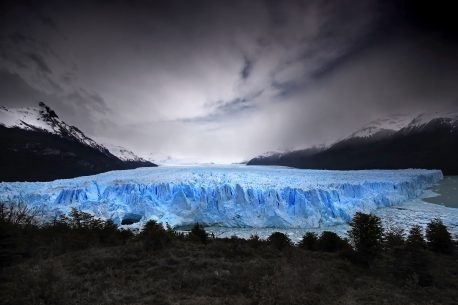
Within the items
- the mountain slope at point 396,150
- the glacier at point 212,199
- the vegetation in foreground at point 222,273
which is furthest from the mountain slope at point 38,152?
the mountain slope at point 396,150

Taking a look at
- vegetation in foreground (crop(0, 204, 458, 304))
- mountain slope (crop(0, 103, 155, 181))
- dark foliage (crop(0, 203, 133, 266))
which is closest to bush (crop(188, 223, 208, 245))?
vegetation in foreground (crop(0, 204, 458, 304))

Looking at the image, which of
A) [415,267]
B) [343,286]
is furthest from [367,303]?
[415,267]

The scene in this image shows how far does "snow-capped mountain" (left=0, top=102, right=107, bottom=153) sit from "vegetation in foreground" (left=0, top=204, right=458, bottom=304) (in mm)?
95904

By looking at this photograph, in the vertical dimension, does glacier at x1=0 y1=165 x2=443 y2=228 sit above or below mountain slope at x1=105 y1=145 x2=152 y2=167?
below

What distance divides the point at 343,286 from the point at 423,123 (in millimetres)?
127437

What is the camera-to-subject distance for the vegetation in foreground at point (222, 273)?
21.7 feet

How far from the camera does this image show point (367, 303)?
670 centimetres

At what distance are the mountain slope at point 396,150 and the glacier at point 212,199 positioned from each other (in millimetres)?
62129

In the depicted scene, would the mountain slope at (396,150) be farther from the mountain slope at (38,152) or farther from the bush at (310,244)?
the mountain slope at (38,152)

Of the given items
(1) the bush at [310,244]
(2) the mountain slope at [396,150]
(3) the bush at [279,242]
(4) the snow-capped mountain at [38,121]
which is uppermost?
(4) the snow-capped mountain at [38,121]

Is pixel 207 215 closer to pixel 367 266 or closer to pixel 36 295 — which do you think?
pixel 367 266

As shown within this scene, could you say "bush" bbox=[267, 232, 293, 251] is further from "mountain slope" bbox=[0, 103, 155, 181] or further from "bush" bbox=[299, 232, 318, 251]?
"mountain slope" bbox=[0, 103, 155, 181]

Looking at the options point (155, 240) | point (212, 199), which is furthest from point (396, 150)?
point (155, 240)

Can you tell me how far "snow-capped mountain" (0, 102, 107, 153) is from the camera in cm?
8734
